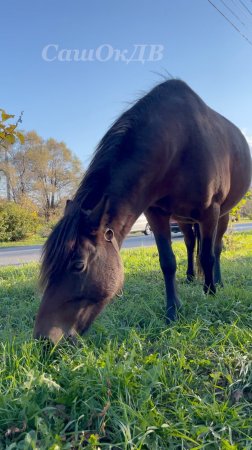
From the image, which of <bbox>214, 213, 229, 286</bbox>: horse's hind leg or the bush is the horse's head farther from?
the bush

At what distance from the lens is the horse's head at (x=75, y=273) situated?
1.96 m

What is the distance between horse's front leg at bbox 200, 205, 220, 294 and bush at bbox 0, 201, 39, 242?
57.7ft

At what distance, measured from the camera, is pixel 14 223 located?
19.8m

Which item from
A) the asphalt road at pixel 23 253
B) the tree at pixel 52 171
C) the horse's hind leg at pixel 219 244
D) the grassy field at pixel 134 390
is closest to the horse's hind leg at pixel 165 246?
the grassy field at pixel 134 390

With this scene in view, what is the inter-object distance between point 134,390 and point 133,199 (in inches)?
52.3

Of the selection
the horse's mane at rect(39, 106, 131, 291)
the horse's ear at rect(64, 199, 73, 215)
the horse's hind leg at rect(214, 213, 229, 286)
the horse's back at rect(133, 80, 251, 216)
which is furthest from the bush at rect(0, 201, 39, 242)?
the horse's ear at rect(64, 199, 73, 215)

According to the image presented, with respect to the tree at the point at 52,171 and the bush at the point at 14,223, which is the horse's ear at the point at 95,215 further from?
the tree at the point at 52,171

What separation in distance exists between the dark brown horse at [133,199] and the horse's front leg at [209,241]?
0.03 feet

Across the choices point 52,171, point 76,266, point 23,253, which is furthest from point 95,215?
point 52,171

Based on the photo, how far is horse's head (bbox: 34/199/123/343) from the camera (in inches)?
77.1

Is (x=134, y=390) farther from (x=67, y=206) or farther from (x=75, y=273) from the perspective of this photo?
(x=67, y=206)

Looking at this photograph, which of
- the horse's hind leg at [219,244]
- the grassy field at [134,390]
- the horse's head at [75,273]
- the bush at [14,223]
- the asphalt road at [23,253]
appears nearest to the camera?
the grassy field at [134,390]

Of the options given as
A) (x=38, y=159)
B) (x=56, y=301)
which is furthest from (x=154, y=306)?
(x=38, y=159)

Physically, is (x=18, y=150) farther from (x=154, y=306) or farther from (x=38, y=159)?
(x=154, y=306)
